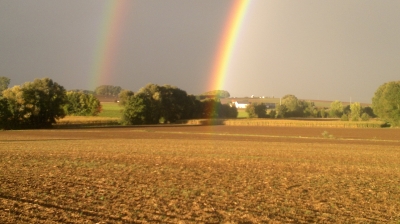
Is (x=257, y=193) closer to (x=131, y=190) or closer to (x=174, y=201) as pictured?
(x=174, y=201)

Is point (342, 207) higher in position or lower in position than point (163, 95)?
lower

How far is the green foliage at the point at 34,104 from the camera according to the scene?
250ft

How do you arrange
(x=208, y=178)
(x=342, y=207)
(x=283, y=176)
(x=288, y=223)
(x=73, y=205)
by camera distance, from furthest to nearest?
(x=283, y=176) < (x=208, y=178) < (x=342, y=207) < (x=73, y=205) < (x=288, y=223)

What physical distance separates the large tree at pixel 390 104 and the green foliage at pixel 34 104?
73.7 metres

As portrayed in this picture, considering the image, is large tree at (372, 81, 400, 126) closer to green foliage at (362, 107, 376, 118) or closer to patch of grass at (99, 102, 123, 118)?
green foliage at (362, 107, 376, 118)

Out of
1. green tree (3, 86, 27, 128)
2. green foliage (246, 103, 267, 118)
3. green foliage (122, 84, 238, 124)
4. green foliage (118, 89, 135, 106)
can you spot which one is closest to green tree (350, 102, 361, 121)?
green foliage (246, 103, 267, 118)

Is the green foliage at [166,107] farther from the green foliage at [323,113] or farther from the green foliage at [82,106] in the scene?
the green foliage at [323,113]

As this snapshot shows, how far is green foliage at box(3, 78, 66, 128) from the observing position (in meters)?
76.1

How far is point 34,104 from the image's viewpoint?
259ft

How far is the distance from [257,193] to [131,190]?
4603mm

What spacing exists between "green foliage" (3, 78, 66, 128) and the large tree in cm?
7370

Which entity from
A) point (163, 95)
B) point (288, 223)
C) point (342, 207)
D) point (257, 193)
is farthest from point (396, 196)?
point (163, 95)

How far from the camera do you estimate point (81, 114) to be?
113 meters

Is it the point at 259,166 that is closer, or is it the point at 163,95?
the point at 259,166
